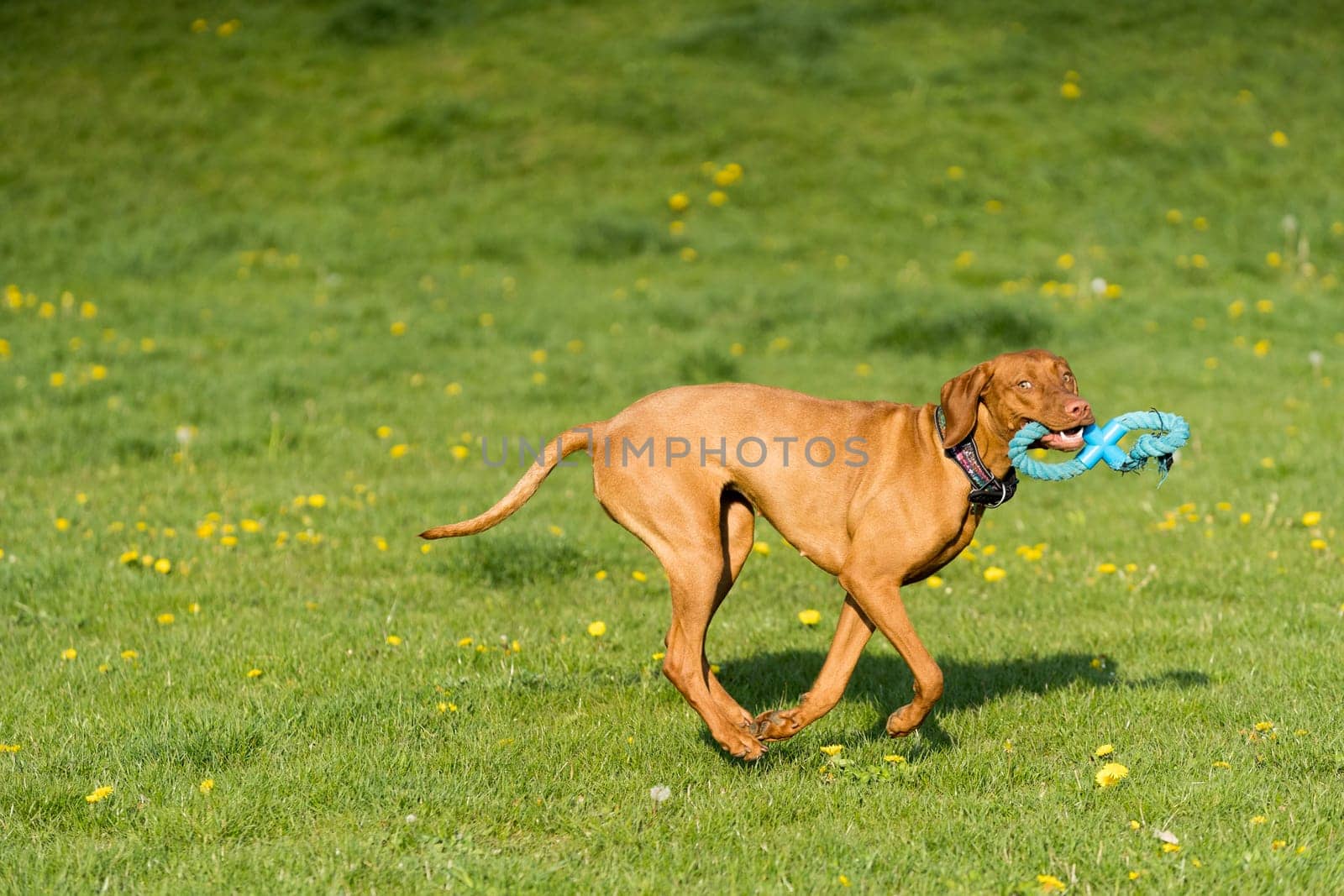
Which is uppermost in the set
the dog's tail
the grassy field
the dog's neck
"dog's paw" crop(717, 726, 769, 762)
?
the dog's neck

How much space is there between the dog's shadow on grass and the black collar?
1.06 meters

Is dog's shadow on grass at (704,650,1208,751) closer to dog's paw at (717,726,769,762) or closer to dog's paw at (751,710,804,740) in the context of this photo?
dog's paw at (751,710,804,740)

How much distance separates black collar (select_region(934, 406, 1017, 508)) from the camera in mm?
4617

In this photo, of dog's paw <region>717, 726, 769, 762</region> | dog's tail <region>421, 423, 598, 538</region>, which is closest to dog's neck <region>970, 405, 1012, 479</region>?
dog's paw <region>717, 726, 769, 762</region>

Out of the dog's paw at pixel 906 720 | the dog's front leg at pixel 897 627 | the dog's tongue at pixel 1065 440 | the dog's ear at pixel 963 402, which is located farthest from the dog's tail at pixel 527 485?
the dog's tongue at pixel 1065 440

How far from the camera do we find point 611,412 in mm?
10562

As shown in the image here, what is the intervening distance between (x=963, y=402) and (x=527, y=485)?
1.65 meters

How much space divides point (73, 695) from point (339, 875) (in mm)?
2078

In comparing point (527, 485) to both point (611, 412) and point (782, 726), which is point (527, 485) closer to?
point (782, 726)

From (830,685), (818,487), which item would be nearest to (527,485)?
(818,487)

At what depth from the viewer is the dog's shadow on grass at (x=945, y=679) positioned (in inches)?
216

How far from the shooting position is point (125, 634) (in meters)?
6.11

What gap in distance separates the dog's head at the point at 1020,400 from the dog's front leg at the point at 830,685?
2.65ft

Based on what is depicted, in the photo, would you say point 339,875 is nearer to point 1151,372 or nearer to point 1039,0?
point 1151,372
